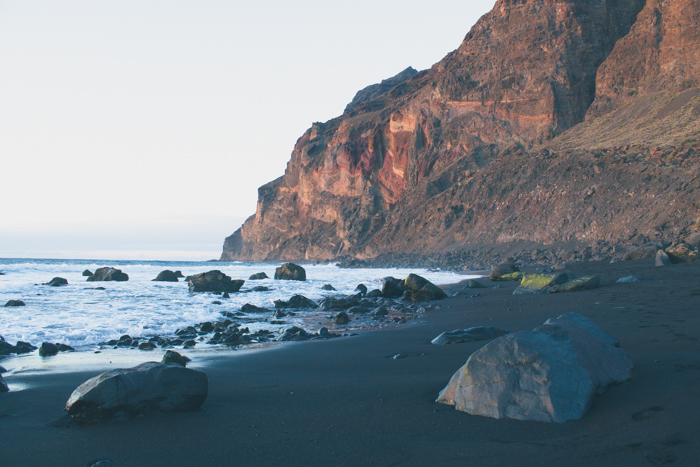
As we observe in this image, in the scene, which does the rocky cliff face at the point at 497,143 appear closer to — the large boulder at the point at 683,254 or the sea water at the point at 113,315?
the large boulder at the point at 683,254

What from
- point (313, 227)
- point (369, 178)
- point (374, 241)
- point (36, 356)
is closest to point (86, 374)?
point (36, 356)

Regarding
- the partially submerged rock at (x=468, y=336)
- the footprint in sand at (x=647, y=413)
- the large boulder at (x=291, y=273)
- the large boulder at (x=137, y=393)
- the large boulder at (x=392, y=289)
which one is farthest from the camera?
the large boulder at (x=291, y=273)

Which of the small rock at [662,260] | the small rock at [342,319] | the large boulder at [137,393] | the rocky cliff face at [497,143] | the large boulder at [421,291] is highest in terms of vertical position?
the rocky cliff face at [497,143]

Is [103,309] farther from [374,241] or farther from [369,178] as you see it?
[369,178]

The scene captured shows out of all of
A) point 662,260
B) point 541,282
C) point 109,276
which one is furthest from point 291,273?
point 662,260

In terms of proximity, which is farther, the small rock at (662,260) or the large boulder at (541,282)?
the small rock at (662,260)

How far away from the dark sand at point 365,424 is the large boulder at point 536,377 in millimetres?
100

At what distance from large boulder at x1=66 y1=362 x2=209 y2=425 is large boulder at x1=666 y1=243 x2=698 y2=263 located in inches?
564

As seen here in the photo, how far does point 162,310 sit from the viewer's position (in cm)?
1144

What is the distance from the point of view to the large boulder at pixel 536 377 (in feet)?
10.4

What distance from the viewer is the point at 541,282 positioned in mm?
11766

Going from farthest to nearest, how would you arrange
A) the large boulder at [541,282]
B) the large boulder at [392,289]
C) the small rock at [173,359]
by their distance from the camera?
the large boulder at [392,289] → the large boulder at [541,282] → the small rock at [173,359]

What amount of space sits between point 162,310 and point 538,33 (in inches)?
1729

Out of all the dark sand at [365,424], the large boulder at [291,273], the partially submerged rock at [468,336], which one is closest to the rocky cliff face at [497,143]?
the large boulder at [291,273]
